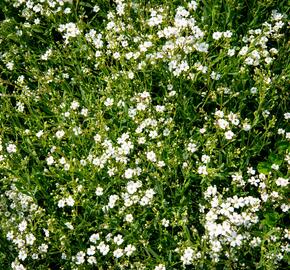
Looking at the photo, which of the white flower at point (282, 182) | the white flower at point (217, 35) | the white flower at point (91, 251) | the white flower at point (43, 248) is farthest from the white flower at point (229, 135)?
the white flower at point (43, 248)

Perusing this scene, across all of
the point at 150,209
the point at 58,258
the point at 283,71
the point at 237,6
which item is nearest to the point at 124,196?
the point at 150,209

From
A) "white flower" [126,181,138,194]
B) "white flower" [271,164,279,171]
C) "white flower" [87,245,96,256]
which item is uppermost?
"white flower" [271,164,279,171]

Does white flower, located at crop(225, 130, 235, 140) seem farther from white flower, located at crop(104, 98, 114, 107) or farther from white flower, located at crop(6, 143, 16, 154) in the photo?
white flower, located at crop(6, 143, 16, 154)

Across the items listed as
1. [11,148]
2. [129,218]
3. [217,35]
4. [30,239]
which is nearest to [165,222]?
[129,218]

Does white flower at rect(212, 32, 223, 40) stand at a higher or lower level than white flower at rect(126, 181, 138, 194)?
higher

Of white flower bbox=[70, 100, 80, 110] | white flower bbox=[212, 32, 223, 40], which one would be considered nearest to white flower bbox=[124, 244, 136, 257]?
white flower bbox=[70, 100, 80, 110]

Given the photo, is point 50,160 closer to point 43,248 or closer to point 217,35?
point 43,248

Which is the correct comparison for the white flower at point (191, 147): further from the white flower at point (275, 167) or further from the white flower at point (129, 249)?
the white flower at point (129, 249)

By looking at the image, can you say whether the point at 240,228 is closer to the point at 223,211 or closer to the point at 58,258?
the point at 223,211
